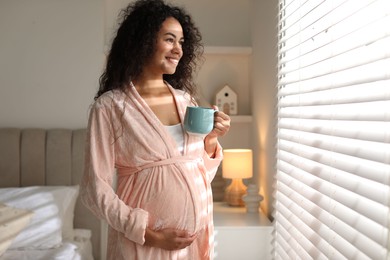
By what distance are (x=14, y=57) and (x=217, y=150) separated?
1823 mm

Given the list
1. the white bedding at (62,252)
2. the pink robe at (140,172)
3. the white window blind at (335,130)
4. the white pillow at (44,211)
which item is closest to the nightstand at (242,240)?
the white window blind at (335,130)

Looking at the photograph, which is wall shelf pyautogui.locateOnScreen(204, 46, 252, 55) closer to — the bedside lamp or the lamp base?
the bedside lamp

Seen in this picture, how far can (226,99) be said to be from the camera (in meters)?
3.03

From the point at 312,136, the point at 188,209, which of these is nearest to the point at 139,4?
the point at 188,209

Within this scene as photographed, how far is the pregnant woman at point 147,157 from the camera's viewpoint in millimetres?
1249

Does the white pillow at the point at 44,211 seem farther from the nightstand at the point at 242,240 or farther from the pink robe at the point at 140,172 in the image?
the pink robe at the point at 140,172

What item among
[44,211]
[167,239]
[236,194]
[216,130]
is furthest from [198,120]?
[236,194]

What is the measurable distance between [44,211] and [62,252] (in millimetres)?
323

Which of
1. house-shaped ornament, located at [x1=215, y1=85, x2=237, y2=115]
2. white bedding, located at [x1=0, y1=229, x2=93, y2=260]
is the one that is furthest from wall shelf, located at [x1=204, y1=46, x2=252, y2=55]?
white bedding, located at [x1=0, y1=229, x2=93, y2=260]

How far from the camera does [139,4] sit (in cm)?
139

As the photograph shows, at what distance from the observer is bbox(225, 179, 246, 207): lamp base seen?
9.22 feet

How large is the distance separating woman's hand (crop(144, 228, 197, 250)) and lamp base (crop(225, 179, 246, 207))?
5.18 feet

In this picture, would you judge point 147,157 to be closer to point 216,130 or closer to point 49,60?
point 216,130

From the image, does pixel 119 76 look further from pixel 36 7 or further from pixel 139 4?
pixel 36 7
